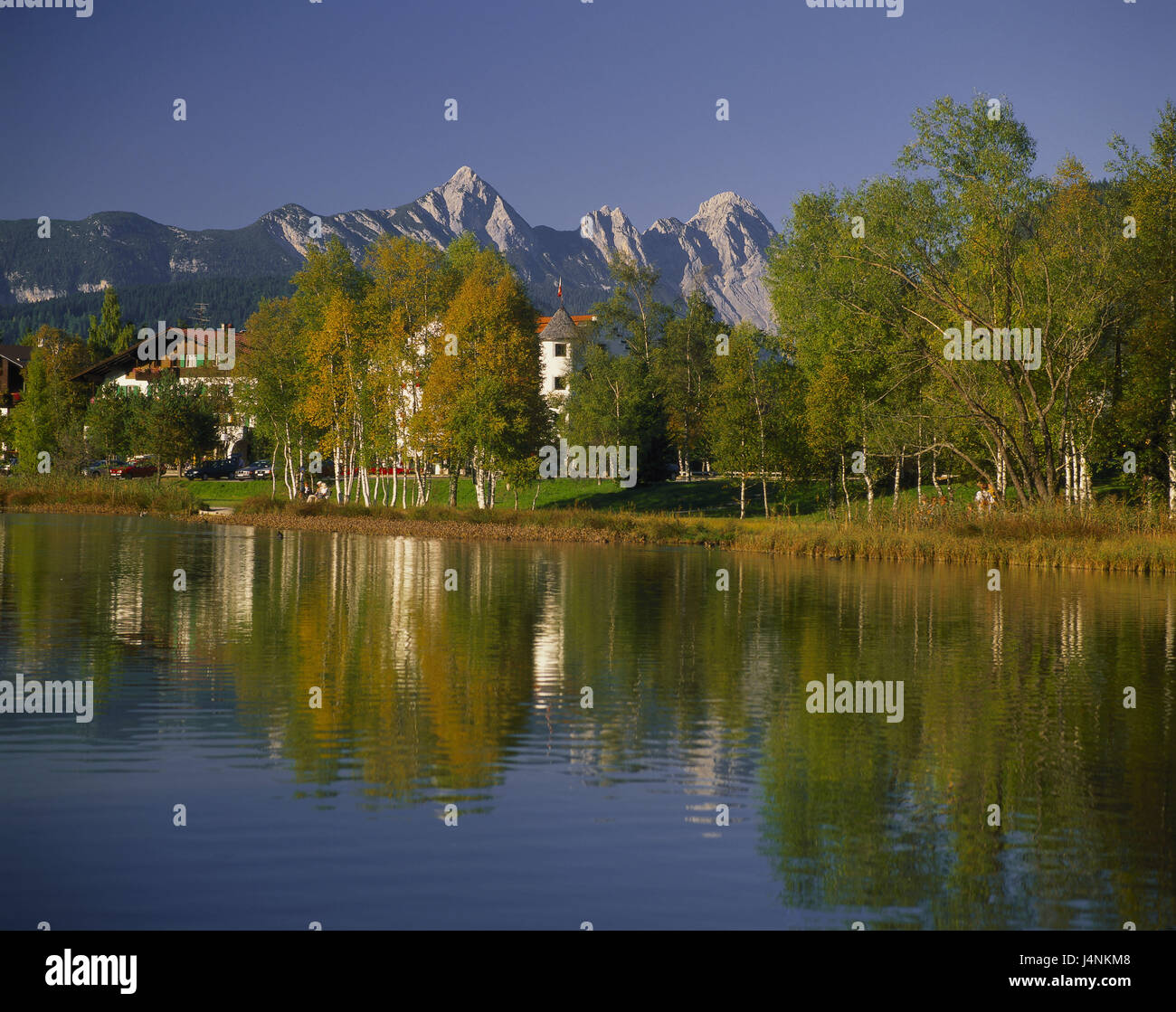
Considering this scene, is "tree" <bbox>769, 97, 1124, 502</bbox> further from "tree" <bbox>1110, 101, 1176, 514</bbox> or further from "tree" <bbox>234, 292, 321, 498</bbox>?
"tree" <bbox>234, 292, 321, 498</bbox>

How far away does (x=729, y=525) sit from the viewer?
222 feet

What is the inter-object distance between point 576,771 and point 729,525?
53841 mm

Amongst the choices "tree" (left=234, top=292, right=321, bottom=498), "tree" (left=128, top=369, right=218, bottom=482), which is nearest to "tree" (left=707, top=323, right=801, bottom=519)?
"tree" (left=234, top=292, right=321, bottom=498)

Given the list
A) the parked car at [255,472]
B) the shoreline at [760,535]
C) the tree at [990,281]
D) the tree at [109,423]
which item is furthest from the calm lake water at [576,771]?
the tree at [109,423]

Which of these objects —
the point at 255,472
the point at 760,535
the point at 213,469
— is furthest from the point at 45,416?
the point at 760,535

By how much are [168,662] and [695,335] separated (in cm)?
9811

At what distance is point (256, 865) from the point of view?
1068cm

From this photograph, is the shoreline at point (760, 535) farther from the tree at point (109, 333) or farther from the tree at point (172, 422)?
the tree at point (109, 333)

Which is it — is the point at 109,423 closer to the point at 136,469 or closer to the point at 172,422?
the point at 136,469

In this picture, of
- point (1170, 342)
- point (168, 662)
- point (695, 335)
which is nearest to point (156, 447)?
point (695, 335)

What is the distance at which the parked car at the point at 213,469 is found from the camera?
12941 centimetres

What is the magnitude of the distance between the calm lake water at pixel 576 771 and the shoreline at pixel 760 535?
714 inches
